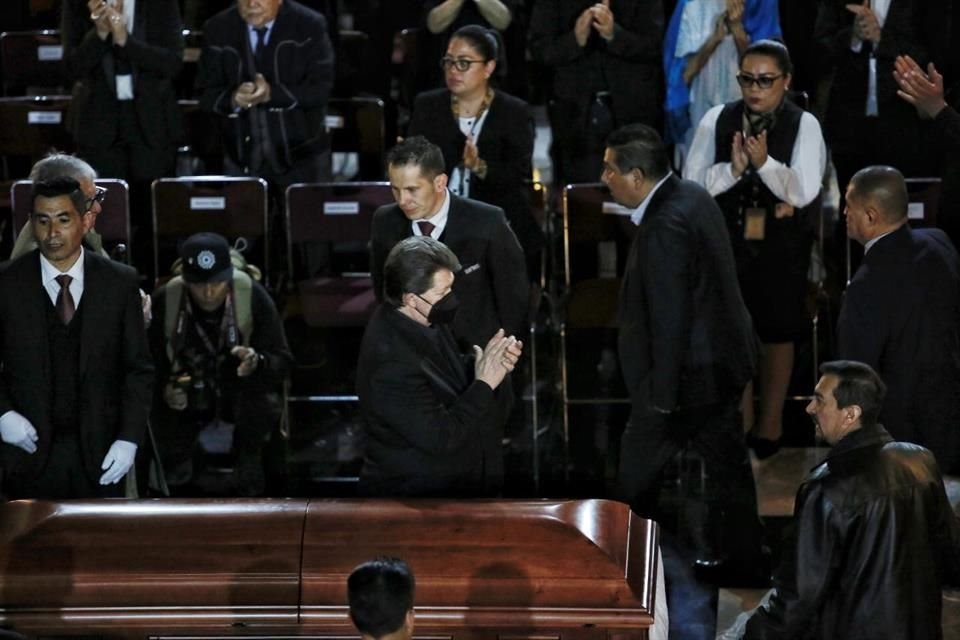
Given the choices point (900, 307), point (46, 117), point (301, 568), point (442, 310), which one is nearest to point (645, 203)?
point (900, 307)

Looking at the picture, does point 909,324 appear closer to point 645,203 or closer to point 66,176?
point 645,203

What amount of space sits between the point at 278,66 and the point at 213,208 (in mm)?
691

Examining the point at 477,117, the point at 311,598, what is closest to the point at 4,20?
the point at 477,117

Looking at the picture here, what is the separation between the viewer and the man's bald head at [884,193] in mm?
5500

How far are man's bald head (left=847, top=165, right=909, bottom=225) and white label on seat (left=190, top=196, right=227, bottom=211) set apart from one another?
298 cm

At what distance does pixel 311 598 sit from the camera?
12.9 ft

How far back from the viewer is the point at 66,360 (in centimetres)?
506

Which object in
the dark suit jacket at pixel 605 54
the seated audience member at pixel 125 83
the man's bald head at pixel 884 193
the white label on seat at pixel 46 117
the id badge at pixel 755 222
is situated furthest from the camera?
the white label on seat at pixel 46 117

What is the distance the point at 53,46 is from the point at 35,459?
4057 millimetres

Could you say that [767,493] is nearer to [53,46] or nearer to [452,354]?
[452,354]

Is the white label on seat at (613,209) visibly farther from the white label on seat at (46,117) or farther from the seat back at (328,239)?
the white label on seat at (46,117)

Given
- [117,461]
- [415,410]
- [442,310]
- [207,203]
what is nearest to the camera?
[415,410]

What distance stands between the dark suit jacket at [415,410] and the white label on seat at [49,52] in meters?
4.54

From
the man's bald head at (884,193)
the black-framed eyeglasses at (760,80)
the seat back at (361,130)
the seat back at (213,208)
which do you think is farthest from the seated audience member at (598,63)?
the man's bald head at (884,193)
